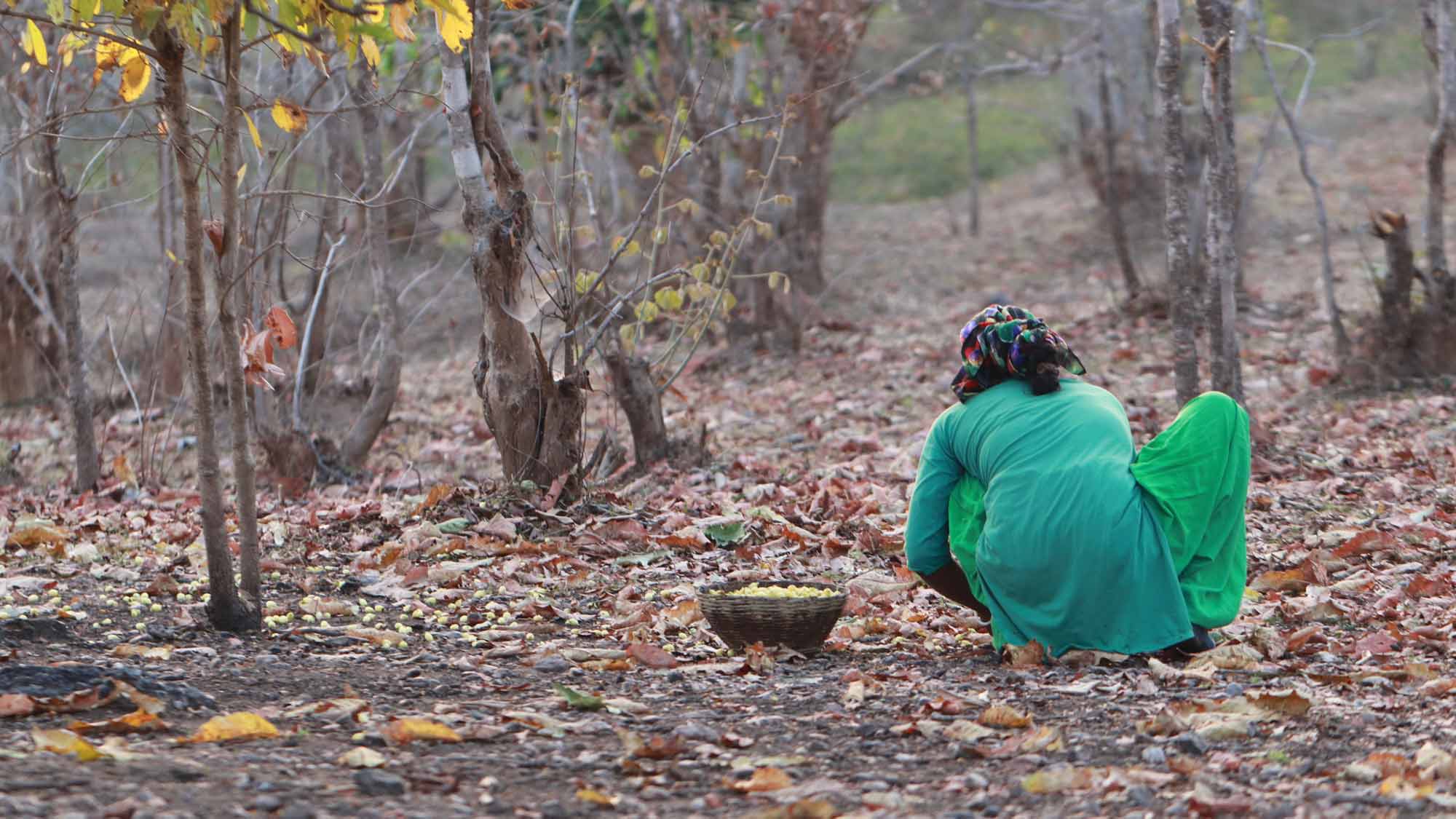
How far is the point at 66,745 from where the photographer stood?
9.46 feet

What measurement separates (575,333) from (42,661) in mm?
2864

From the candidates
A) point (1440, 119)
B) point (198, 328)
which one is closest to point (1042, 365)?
point (198, 328)

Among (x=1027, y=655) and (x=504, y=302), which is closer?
(x=1027, y=655)

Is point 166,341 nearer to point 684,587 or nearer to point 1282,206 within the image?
point 684,587

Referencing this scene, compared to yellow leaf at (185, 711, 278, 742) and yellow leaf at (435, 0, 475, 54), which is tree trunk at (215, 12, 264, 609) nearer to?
yellow leaf at (435, 0, 475, 54)

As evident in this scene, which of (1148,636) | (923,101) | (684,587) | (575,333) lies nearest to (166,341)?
(575,333)

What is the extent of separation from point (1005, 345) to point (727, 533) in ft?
6.23

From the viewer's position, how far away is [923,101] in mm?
28094

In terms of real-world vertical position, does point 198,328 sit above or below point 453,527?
above

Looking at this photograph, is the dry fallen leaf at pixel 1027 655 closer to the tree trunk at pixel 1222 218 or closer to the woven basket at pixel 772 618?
the woven basket at pixel 772 618

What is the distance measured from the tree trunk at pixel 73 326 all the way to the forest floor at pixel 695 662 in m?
0.24

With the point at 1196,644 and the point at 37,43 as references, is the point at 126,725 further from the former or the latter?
the point at 1196,644

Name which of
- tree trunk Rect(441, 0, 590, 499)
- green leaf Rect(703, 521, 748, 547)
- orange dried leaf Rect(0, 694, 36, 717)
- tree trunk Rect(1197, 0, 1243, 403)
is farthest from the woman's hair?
tree trunk Rect(1197, 0, 1243, 403)

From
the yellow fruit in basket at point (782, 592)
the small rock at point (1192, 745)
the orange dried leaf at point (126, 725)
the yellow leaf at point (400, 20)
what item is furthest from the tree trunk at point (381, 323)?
the small rock at point (1192, 745)
